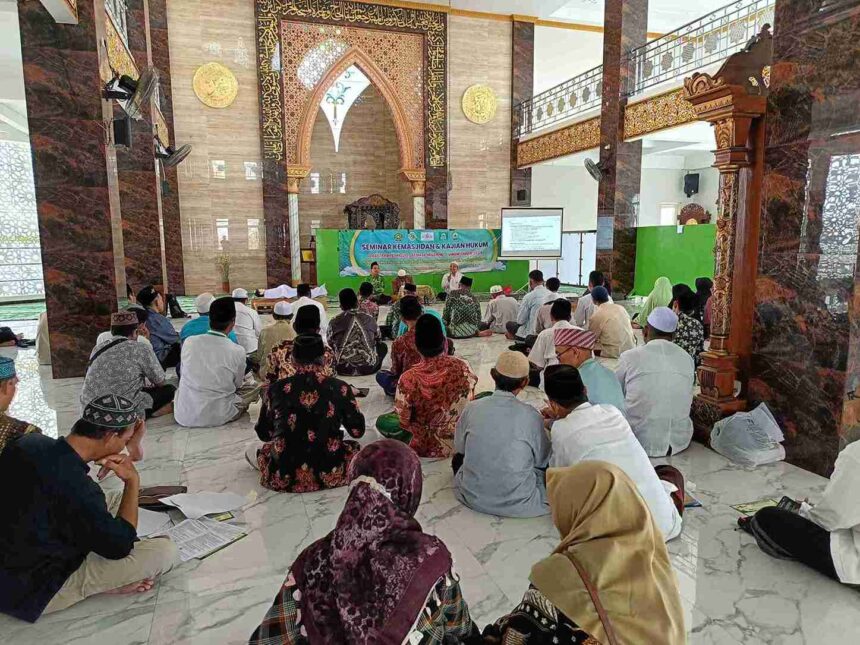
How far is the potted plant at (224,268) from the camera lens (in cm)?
1097

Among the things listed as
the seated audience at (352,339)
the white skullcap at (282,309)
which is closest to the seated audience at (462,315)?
the seated audience at (352,339)

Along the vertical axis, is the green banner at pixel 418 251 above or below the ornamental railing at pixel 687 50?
below

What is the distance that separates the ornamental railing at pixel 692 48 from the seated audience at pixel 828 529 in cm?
693

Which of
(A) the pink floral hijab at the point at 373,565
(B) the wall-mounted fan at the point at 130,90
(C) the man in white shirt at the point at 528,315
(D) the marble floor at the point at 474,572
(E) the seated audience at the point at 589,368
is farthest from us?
(C) the man in white shirt at the point at 528,315

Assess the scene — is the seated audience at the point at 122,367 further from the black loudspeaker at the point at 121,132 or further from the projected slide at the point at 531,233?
the projected slide at the point at 531,233

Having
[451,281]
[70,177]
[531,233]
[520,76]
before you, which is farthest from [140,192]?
[520,76]

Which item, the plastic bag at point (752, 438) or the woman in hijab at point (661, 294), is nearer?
the plastic bag at point (752, 438)

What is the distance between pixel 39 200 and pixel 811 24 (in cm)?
546

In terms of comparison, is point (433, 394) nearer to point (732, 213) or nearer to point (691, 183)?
point (732, 213)

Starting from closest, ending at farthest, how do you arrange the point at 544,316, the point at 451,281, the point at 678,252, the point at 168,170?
1. the point at 544,316
2. the point at 678,252
3. the point at 451,281
4. the point at 168,170

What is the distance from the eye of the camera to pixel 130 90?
17.1 ft

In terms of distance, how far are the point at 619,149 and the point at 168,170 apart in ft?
25.2

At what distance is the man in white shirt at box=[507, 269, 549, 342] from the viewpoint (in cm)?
609

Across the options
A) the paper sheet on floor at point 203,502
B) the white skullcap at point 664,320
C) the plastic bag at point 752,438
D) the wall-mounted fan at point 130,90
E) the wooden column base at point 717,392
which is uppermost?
the wall-mounted fan at point 130,90
